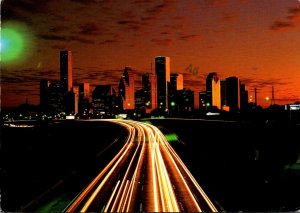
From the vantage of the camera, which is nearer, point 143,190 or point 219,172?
point 143,190

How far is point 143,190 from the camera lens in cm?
3312

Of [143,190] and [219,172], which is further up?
[143,190]

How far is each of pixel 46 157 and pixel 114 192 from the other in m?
31.3

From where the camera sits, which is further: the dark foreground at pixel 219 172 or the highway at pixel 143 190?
the dark foreground at pixel 219 172

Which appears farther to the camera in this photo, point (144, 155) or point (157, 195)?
point (144, 155)

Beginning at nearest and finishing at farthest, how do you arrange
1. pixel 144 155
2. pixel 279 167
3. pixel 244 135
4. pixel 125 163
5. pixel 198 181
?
1. pixel 198 181
2. pixel 279 167
3. pixel 125 163
4. pixel 144 155
5. pixel 244 135

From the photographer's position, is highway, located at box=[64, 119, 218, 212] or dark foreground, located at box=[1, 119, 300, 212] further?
dark foreground, located at box=[1, 119, 300, 212]

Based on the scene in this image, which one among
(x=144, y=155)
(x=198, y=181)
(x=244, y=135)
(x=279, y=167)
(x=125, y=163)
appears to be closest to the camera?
(x=198, y=181)

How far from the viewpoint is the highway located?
90.5ft

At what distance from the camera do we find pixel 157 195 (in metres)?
31.1

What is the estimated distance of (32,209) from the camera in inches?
1089

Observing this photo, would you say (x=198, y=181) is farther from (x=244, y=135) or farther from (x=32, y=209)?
(x=244, y=135)

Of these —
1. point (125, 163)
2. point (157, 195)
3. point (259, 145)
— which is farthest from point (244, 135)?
point (157, 195)

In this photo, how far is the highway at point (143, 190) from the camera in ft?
90.5
